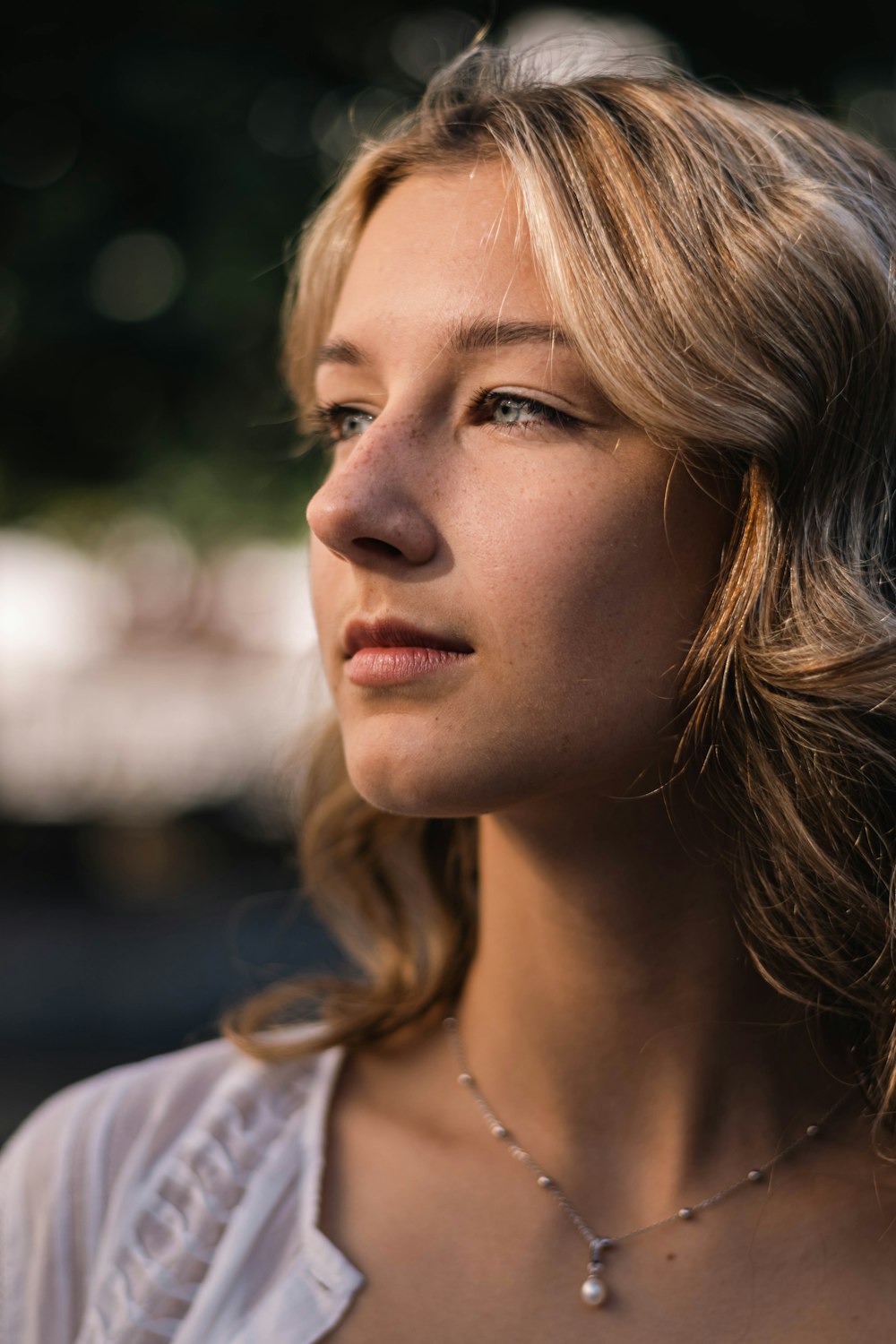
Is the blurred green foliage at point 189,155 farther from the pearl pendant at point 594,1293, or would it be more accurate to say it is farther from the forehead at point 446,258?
the pearl pendant at point 594,1293

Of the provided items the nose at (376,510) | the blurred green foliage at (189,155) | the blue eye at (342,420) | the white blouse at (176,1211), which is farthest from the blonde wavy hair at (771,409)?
the blurred green foliage at (189,155)

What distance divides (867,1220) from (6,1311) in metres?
1.23

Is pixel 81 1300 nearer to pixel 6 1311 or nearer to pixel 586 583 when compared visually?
pixel 6 1311

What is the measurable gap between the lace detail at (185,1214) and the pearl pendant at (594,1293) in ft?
1.69

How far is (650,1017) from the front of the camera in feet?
6.02

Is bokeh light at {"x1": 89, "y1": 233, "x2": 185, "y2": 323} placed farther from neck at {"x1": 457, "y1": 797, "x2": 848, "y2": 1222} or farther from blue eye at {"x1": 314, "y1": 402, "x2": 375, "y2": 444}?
neck at {"x1": 457, "y1": 797, "x2": 848, "y2": 1222}

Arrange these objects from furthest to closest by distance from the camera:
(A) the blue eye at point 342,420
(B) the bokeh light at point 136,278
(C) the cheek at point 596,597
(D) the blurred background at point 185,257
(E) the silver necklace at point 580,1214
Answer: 1. (B) the bokeh light at point 136,278
2. (D) the blurred background at point 185,257
3. (A) the blue eye at point 342,420
4. (E) the silver necklace at point 580,1214
5. (C) the cheek at point 596,597

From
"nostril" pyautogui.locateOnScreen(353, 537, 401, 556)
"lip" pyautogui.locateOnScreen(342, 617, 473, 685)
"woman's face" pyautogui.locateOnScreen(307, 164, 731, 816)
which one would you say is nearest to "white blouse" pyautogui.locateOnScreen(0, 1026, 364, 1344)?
"woman's face" pyautogui.locateOnScreen(307, 164, 731, 816)

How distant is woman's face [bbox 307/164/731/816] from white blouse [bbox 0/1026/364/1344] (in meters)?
0.62

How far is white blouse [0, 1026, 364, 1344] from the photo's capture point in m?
1.75

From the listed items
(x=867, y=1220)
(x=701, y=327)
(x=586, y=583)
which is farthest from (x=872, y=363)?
(x=867, y=1220)

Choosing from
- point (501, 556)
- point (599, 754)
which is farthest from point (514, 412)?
point (599, 754)

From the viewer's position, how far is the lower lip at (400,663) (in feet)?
5.37

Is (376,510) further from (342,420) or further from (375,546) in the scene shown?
(342,420)
